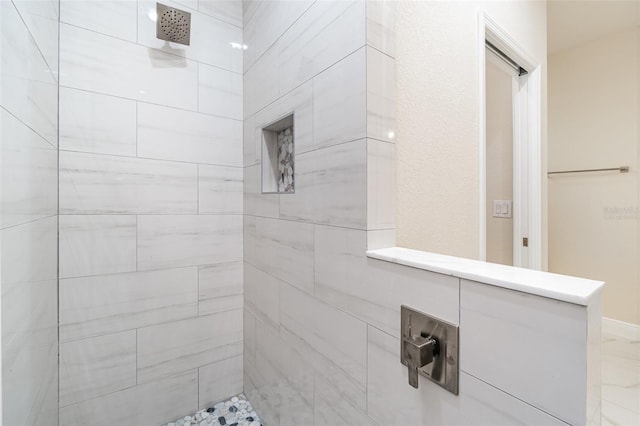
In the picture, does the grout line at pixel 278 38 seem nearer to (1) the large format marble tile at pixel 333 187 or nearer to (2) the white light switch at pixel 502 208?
(1) the large format marble tile at pixel 333 187

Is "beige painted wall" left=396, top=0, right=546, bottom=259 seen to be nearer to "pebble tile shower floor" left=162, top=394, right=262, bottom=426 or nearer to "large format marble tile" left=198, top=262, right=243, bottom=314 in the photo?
"large format marble tile" left=198, top=262, right=243, bottom=314

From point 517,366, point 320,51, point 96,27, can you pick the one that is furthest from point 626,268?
point 96,27

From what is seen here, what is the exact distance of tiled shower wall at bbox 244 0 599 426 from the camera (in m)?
0.54

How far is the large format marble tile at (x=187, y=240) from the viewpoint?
57.9 inches

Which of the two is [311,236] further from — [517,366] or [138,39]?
[138,39]

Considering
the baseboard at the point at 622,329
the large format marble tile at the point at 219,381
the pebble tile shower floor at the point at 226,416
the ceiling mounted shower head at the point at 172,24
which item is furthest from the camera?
the baseboard at the point at 622,329

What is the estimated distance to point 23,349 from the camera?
74 cm

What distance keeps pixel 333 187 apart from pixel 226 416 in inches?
57.0

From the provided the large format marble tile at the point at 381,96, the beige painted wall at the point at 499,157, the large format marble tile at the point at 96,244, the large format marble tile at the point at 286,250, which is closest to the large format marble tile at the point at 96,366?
the large format marble tile at the point at 96,244

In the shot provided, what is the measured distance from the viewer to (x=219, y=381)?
1.68 metres

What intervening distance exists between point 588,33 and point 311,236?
3.16 meters

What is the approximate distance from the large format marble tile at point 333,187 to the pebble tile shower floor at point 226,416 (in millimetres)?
1165

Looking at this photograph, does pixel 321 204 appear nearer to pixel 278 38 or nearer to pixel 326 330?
pixel 326 330

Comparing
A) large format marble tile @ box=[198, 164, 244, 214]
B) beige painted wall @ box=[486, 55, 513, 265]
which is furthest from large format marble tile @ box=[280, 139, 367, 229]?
beige painted wall @ box=[486, 55, 513, 265]
